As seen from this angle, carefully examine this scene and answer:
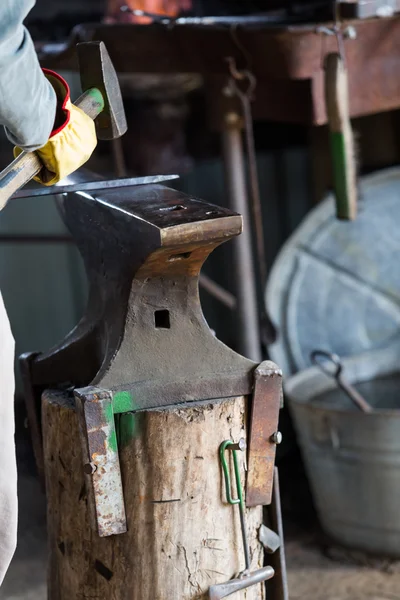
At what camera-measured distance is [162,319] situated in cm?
166

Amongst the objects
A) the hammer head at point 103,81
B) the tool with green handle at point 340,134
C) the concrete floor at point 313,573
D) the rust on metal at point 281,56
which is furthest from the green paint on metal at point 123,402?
the concrete floor at point 313,573

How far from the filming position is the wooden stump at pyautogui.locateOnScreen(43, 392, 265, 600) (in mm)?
1603

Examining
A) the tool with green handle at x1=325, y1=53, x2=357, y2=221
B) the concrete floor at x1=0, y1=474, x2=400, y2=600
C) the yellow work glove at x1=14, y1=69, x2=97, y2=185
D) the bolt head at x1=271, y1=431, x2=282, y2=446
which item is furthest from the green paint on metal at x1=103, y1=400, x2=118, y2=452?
the concrete floor at x1=0, y1=474, x2=400, y2=600

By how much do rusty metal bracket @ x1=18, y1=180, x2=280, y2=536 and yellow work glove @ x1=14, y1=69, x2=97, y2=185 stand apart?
11 centimetres

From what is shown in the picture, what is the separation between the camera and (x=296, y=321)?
357cm

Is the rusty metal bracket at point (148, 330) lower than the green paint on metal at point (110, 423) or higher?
higher

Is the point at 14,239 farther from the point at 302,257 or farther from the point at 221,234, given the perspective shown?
the point at 221,234

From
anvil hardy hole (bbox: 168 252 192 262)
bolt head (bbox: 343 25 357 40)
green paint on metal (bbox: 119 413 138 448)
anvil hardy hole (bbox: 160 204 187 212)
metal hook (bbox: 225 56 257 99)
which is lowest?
green paint on metal (bbox: 119 413 138 448)

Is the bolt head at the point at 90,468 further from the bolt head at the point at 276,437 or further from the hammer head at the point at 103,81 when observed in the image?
the hammer head at the point at 103,81

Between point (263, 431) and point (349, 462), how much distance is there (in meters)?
1.42

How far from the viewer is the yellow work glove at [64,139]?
158 centimetres

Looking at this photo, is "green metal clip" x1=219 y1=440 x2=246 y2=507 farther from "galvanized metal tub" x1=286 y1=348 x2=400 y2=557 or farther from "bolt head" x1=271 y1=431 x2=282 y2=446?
"galvanized metal tub" x1=286 y1=348 x2=400 y2=557

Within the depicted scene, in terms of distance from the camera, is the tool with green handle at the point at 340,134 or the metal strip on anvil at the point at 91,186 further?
the tool with green handle at the point at 340,134

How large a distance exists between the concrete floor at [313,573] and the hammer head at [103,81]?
181cm
